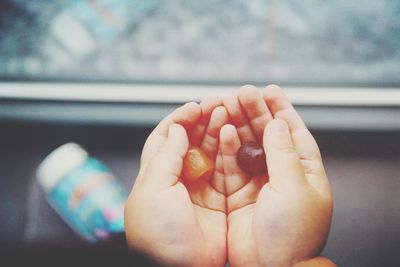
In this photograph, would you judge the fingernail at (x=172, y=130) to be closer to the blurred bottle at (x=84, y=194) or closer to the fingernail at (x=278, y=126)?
the fingernail at (x=278, y=126)

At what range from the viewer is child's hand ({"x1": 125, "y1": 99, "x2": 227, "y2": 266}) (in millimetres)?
669

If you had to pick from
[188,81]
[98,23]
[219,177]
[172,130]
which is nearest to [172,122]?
[172,130]

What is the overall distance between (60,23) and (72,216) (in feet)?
1.49

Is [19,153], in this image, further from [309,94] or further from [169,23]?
[309,94]

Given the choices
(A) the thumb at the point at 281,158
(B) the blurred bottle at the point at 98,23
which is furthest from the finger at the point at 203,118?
(B) the blurred bottle at the point at 98,23

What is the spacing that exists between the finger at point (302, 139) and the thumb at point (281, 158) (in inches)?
1.4

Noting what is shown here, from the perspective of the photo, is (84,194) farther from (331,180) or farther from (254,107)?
(331,180)

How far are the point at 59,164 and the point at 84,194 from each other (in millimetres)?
86

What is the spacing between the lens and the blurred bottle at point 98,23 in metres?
1.01

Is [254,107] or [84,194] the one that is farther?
[84,194]

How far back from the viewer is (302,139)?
2.38 ft

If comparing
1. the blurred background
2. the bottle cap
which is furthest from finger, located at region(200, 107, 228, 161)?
the bottle cap

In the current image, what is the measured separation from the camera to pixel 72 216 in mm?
946

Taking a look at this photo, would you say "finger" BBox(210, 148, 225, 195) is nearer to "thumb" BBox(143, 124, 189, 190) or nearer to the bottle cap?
"thumb" BBox(143, 124, 189, 190)
